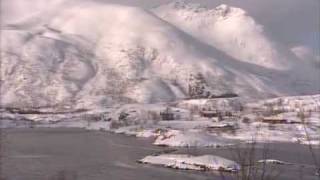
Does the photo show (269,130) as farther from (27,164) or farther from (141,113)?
(27,164)

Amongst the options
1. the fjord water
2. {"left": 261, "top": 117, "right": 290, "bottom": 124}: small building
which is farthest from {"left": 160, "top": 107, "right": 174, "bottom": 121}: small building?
the fjord water

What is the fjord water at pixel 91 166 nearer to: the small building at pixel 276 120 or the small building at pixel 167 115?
the small building at pixel 276 120

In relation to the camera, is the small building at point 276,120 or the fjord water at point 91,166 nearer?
the fjord water at point 91,166

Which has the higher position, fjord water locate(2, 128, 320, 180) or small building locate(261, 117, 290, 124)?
small building locate(261, 117, 290, 124)

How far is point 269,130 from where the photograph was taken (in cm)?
9769

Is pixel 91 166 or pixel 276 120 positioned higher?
pixel 276 120

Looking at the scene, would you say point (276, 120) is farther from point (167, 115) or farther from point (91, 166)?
point (91, 166)

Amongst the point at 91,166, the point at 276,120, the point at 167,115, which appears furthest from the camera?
the point at 167,115

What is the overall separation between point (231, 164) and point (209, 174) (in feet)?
9.62

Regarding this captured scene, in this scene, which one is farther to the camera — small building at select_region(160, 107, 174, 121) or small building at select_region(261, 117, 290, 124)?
small building at select_region(160, 107, 174, 121)

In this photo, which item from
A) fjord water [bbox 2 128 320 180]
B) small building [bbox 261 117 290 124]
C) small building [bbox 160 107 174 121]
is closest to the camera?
fjord water [bbox 2 128 320 180]

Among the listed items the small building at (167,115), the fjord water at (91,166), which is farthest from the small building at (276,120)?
the fjord water at (91,166)

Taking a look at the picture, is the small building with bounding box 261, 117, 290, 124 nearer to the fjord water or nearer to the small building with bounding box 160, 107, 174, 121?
the small building with bounding box 160, 107, 174, 121

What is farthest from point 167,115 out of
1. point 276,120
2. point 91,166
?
point 91,166
